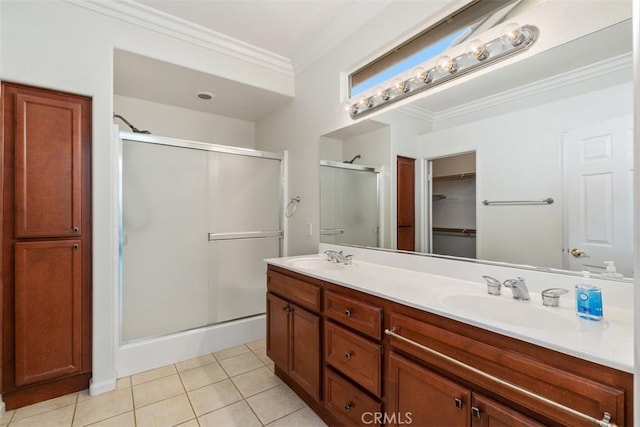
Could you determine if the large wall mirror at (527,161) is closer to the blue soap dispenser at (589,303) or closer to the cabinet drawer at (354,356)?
the blue soap dispenser at (589,303)

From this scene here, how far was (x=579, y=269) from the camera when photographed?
47.8 inches

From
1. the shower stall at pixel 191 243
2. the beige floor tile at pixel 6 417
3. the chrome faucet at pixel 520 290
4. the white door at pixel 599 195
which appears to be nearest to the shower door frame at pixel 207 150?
the shower stall at pixel 191 243

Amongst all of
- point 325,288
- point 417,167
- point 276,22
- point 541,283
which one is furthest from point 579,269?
point 276,22

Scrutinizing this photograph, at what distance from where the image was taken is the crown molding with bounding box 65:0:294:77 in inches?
77.7

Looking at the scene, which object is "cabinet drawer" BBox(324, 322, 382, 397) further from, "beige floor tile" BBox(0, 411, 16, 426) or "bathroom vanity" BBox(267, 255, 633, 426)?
"beige floor tile" BBox(0, 411, 16, 426)

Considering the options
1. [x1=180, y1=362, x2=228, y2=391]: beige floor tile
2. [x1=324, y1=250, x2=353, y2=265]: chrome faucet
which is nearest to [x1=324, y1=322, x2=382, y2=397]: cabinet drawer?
[x1=324, y1=250, x2=353, y2=265]: chrome faucet

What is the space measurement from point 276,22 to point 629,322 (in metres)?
2.60

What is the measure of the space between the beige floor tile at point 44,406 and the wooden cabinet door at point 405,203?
7.77 ft

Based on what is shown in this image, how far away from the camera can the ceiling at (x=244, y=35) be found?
80.0 inches

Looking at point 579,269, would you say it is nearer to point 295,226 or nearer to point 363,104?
point 363,104

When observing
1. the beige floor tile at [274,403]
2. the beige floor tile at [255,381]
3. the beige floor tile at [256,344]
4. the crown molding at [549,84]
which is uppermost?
the crown molding at [549,84]

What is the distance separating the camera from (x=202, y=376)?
2150mm

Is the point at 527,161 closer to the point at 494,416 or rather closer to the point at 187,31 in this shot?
the point at 494,416

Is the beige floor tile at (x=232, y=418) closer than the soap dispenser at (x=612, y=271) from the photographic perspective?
No
